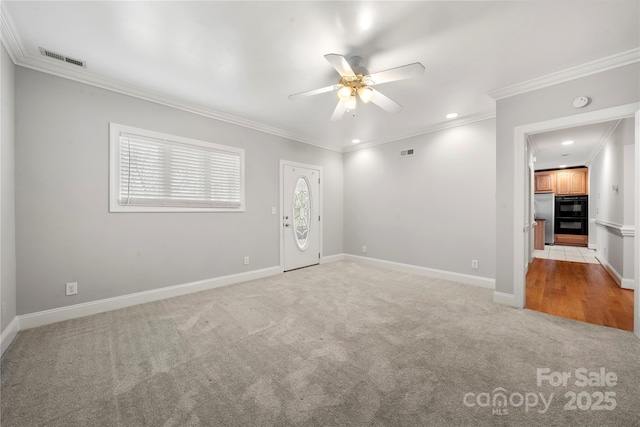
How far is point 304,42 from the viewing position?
2.20 metres

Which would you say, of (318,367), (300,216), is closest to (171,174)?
(300,216)

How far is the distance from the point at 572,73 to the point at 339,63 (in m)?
2.57

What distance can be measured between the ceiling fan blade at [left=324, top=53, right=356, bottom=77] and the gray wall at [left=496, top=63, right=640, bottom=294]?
2195mm

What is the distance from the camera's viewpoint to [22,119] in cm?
245

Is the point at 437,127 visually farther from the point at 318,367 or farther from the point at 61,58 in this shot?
the point at 61,58

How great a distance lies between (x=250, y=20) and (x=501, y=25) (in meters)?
2.01

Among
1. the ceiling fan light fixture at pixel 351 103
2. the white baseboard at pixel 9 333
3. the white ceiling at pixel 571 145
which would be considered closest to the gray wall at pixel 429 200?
the white ceiling at pixel 571 145

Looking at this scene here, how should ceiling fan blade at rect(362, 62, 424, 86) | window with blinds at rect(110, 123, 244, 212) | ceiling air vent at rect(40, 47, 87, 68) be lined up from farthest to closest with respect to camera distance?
window with blinds at rect(110, 123, 244, 212) < ceiling air vent at rect(40, 47, 87, 68) < ceiling fan blade at rect(362, 62, 424, 86)

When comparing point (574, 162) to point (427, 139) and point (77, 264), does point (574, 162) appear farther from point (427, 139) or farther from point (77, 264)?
point (77, 264)

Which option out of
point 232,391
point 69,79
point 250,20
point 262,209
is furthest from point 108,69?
point 232,391

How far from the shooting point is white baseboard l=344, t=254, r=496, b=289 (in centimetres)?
383

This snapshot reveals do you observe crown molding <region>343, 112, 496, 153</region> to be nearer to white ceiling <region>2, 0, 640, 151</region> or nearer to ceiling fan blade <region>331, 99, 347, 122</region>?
white ceiling <region>2, 0, 640, 151</region>

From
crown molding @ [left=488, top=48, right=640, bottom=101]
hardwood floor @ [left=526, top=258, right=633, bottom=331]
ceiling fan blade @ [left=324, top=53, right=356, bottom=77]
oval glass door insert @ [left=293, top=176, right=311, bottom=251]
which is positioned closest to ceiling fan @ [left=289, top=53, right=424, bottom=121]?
ceiling fan blade @ [left=324, top=53, right=356, bottom=77]

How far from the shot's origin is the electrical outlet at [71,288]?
2.68 m
